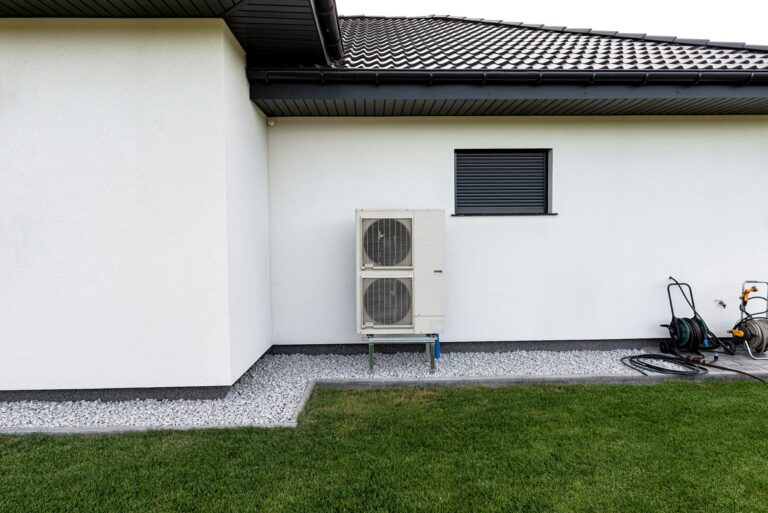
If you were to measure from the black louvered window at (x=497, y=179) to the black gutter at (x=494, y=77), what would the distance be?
98 cm

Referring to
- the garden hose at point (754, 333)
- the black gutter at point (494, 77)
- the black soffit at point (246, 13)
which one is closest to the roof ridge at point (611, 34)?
the black gutter at point (494, 77)

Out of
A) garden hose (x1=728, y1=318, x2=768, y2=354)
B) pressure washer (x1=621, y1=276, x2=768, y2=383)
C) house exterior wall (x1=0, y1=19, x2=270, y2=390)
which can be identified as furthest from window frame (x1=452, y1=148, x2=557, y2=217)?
house exterior wall (x1=0, y1=19, x2=270, y2=390)

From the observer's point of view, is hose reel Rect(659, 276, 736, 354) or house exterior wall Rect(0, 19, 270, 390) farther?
hose reel Rect(659, 276, 736, 354)

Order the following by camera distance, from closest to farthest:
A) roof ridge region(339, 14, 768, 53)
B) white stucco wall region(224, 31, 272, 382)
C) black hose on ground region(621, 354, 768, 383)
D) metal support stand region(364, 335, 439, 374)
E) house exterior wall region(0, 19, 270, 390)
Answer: house exterior wall region(0, 19, 270, 390)
white stucco wall region(224, 31, 272, 382)
black hose on ground region(621, 354, 768, 383)
metal support stand region(364, 335, 439, 374)
roof ridge region(339, 14, 768, 53)

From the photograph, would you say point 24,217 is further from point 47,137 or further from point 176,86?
point 176,86

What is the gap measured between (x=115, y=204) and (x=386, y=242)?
264 centimetres

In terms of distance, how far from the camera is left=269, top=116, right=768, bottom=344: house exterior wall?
16.4ft

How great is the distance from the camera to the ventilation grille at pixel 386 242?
4.31 m

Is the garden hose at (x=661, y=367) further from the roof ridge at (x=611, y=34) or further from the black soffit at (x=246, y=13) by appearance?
the black soffit at (x=246, y=13)

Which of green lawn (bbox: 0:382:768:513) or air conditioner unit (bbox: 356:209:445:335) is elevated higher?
air conditioner unit (bbox: 356:209:445:335)

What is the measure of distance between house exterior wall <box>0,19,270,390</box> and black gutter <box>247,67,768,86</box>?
784mm

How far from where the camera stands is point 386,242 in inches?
170

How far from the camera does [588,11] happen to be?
16.7m

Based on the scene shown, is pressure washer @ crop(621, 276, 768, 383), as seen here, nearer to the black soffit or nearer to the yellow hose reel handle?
the yellow hose reel handle
